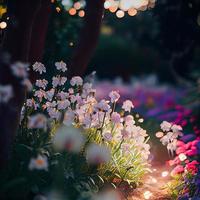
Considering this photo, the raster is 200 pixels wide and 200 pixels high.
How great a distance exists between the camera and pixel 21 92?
4.94 metres

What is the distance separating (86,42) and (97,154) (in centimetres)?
207

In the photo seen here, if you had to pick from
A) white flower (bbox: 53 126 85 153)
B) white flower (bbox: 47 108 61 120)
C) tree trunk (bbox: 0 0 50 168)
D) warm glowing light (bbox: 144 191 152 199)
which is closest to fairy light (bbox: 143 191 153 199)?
warm glowing light (bbox: 144 191 152 199)

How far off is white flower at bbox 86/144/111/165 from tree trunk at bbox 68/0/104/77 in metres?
1.78

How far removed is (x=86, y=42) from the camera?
22.6 feet

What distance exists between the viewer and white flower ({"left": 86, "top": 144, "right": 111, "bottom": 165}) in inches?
208

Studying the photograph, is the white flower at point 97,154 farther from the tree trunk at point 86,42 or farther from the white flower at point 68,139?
the tree trunk at point 86,42

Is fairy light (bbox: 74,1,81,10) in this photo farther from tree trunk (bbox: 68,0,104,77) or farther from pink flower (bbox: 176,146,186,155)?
pink flower (bbox: 176,146,186,155)

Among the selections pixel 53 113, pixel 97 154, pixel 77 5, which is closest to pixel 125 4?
pixel 77 5

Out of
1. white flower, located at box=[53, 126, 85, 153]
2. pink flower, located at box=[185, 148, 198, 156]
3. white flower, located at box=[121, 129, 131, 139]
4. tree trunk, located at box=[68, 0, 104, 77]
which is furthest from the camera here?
tree trunk, located at box=[68, 0, 104, 77]

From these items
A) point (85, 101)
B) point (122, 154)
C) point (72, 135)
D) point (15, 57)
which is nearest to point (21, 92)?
point (15, 57)

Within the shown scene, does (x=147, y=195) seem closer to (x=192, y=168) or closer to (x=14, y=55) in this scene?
(x=192, y=168)

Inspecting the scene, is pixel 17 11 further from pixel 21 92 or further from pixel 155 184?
pixel 155 184

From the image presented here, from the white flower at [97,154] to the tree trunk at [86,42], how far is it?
1.78 m

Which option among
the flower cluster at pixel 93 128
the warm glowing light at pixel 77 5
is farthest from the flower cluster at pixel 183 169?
the warm glowing light at pixel 77 5
